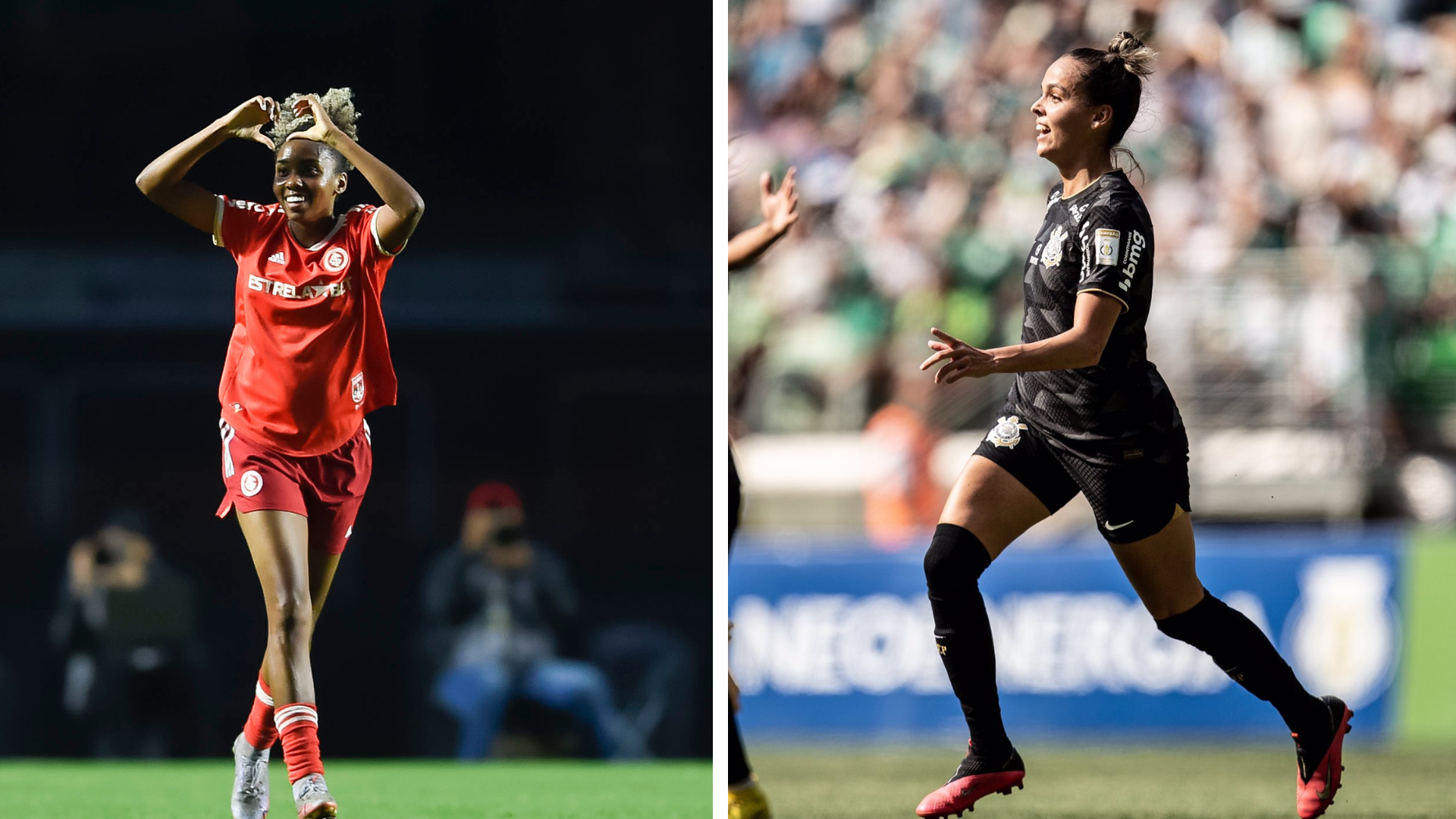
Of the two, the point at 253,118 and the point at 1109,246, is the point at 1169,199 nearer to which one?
the point at 1109,246

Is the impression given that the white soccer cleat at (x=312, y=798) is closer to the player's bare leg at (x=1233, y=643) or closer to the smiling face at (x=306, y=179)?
the smiling face at (x=306, y=179)

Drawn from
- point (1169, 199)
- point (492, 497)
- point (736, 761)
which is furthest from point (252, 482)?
point (1169, 199)

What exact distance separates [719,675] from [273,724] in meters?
1.24

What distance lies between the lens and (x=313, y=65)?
1303 cm

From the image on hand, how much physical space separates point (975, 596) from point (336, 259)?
2096 millimetres

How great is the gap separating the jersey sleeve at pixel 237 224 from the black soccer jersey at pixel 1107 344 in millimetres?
2176

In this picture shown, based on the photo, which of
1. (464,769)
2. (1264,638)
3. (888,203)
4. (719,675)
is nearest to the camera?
(719,675)

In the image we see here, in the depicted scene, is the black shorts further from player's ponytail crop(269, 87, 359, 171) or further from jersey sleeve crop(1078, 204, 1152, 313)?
player's ponytail crop(269, 87, 359, 171)

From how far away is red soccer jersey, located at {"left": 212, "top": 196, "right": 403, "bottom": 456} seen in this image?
5156mm

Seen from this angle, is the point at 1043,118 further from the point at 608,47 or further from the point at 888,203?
the point at 888,203

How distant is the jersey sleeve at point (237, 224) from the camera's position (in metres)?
5.23

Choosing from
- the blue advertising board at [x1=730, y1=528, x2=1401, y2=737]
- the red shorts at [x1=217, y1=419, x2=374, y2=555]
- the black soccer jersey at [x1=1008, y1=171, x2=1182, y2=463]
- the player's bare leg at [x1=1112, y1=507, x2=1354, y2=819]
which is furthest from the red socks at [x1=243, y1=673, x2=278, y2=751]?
the blue advertising board at [x1=730, y1=528, x2=1401, y2=737]

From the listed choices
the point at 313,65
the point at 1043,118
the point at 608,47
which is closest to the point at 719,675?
the point at 1043,118

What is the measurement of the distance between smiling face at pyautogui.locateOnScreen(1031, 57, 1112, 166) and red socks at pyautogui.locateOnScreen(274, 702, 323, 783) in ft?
8.47
